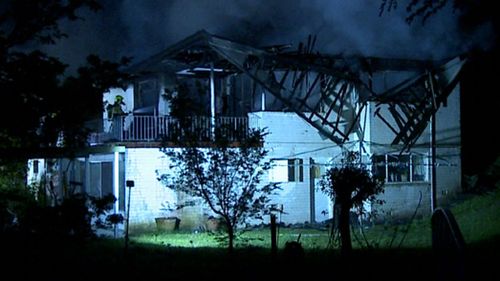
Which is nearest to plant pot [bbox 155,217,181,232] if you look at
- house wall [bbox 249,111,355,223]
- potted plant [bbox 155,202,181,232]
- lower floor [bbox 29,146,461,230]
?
potted plant [bbox 155,202,181,232]

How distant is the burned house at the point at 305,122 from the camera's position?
81.9ft

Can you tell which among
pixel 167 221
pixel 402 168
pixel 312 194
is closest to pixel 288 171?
pixel 312 194

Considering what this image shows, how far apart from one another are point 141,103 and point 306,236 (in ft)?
31.9

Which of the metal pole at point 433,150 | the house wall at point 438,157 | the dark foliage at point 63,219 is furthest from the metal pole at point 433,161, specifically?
the dark foliage at point 63,219

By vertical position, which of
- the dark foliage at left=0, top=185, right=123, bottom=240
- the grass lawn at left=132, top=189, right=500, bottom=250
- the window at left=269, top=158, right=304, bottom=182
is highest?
the window at left=269, top=158, right=304, bottom=182

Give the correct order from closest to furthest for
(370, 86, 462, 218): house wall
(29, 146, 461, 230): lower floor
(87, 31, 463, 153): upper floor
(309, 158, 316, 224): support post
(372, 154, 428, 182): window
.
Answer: (29, 146, 461, 230): lower floor < (87, 31, 463, 153): upper floor < (370, 86, 462, 218): house wall < (372, 154, 428, 182): window < (309, 158, 316, 224): support post

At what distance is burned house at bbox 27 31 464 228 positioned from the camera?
982 inches

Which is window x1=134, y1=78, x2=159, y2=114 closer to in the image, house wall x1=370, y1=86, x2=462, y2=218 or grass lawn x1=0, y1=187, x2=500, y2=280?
→ house wall x1=370, y1=86, x2=462, y2=218

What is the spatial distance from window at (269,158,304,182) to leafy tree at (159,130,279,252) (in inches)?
440

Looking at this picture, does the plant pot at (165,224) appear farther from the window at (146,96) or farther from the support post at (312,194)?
the support post at (312,194)

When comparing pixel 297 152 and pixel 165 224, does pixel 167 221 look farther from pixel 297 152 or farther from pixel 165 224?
pixel 297 152

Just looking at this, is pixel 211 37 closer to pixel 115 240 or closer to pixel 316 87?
pixel 316 87

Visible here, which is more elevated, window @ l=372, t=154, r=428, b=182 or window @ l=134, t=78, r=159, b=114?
window @ l=134, t=78, r=159, b=114

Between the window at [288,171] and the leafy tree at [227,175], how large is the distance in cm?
1118
